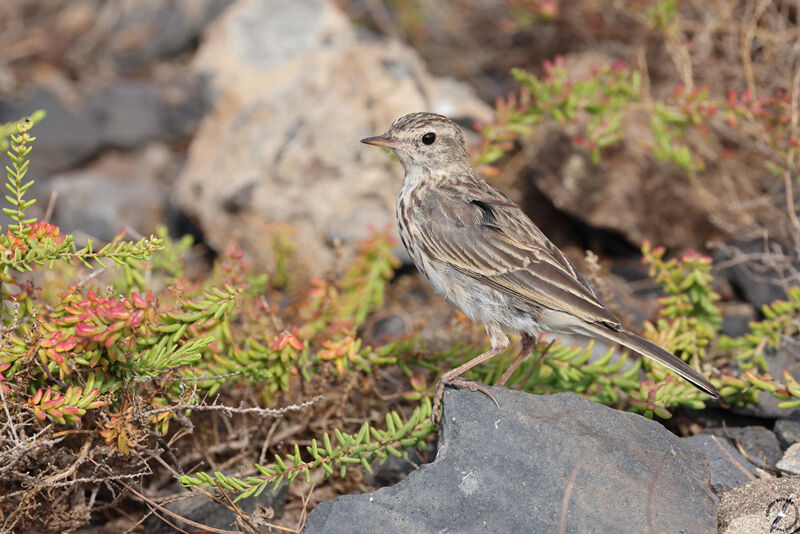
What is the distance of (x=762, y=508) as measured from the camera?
4.12 meters

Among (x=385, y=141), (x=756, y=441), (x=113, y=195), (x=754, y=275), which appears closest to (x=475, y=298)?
(x=385, y=141)

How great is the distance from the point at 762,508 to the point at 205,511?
9.51 ft

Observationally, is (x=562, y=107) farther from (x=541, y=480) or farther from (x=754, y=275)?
(x=541, y=480)

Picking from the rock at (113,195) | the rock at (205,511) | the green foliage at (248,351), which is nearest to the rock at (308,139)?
the rock at (113,195)

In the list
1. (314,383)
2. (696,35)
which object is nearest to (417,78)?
(696,35)

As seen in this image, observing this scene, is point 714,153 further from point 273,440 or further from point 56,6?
point 56,6

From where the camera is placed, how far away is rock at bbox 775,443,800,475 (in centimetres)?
452

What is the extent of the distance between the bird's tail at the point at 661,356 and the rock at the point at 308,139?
3.36 metres

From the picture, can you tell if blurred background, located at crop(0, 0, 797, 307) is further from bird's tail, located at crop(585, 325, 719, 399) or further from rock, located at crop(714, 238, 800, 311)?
bird's tail, located at crop(585, 325, 719, 399)

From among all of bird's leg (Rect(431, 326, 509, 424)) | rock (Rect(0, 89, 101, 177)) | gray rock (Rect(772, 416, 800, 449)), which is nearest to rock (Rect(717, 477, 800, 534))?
gray rock (Rect(772, 416, 800, 449))

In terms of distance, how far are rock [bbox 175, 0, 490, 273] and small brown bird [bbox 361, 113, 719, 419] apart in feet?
6.84

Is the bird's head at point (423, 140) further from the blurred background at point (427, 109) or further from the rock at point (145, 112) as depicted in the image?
the rock at point (145, 112)

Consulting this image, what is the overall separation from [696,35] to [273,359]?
5425 mm

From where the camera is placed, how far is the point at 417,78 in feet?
27.3
